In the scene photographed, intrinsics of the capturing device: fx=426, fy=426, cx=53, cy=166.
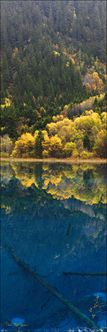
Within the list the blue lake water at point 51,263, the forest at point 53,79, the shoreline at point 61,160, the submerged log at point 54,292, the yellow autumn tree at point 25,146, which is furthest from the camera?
the yellow autumn tree at point 25,146

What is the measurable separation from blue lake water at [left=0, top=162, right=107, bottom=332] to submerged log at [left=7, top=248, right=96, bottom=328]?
0.02 metres

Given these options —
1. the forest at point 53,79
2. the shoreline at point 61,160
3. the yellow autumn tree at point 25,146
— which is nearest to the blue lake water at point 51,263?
the shoreline at point 61,160

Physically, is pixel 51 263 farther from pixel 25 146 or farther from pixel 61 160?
pixel 25 146

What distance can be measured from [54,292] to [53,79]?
108 meters

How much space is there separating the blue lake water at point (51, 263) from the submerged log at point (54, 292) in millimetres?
23

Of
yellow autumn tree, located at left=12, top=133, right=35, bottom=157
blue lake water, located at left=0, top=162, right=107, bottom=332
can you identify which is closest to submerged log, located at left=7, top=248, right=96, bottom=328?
blue lake water, located at left=0, top=162, right=107, bottom=332

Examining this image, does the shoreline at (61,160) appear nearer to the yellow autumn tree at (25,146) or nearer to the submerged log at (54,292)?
the yellow autumn tree at (25,146)

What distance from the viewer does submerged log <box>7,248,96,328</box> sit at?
789 cm

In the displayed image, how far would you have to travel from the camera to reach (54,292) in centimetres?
919

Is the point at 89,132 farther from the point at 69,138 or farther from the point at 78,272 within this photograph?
the point at 78,272

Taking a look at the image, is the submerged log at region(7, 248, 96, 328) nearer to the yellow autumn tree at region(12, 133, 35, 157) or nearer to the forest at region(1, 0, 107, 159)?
the forest at region(1, 0, 107, 159)

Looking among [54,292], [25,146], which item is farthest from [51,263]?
[25,146]

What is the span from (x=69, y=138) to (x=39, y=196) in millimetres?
37501

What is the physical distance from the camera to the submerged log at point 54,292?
25.9 feet
